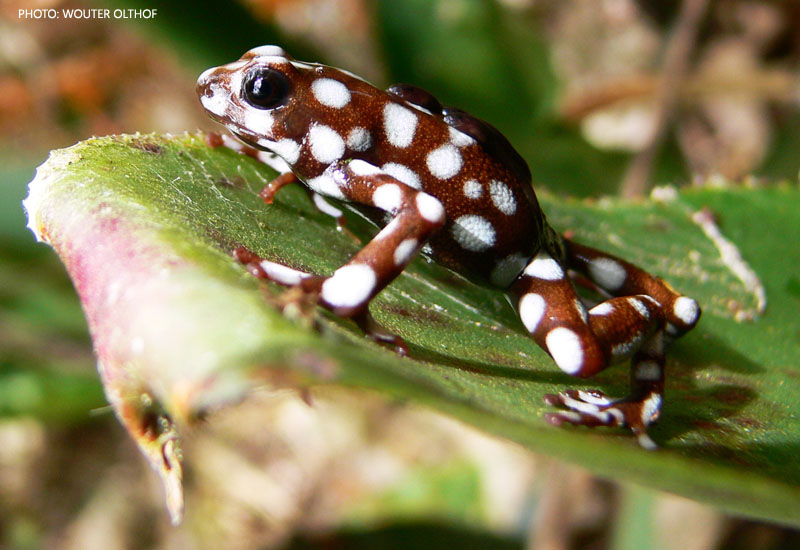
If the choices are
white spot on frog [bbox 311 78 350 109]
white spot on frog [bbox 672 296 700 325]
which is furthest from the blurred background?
white spot on frog [bbox 311 78 350 109]

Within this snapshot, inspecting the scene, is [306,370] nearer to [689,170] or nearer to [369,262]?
[369,262]

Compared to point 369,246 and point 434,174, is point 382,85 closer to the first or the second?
point 434,174

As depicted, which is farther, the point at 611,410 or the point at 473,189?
the point at 473,189

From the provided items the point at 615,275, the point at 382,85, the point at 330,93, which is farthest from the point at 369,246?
the point at 382,85

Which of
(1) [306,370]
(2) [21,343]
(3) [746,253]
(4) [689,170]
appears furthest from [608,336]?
(2) [21,343]

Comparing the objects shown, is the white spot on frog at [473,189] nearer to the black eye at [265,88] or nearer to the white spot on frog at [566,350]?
the white spot on frog at [566,350]
